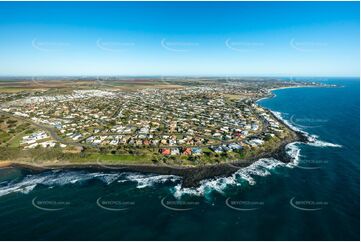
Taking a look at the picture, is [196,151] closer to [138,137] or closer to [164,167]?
[164,167]

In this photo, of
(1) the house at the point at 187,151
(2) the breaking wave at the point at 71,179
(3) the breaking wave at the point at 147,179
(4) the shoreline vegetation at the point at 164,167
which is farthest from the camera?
(1) the house at the point at 187,151

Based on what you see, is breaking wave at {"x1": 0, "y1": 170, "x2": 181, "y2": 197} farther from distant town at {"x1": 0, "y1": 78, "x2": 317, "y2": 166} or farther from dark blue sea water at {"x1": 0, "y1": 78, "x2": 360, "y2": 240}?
distant town at {"x1": 0, "y1": 78, "x2": 317, "y2": 166}

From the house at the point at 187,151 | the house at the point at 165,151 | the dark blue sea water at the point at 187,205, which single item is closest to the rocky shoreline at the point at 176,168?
the dark blue sea water at the point at 187,205

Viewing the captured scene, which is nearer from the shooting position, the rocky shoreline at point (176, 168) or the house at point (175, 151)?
the rocky shoreline at point (176, 168)

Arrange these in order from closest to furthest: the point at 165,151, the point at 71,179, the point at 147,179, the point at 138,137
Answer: the point at 71,179
the point at 147,179
the point at 165,151
the point at 138,137

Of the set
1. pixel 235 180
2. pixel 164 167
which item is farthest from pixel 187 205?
pixel 164 167

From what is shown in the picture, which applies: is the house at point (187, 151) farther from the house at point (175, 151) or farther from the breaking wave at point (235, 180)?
the breaking wave at point (235, 180)

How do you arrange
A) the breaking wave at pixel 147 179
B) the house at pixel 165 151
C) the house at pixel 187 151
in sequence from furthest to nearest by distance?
the house at pixel 165 151 → the house at pixel 187 151 → the breaking wave at pixel 147 179

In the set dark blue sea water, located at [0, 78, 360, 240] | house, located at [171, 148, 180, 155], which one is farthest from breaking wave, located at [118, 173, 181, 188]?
house, located at [171, 148, 180, 155]
